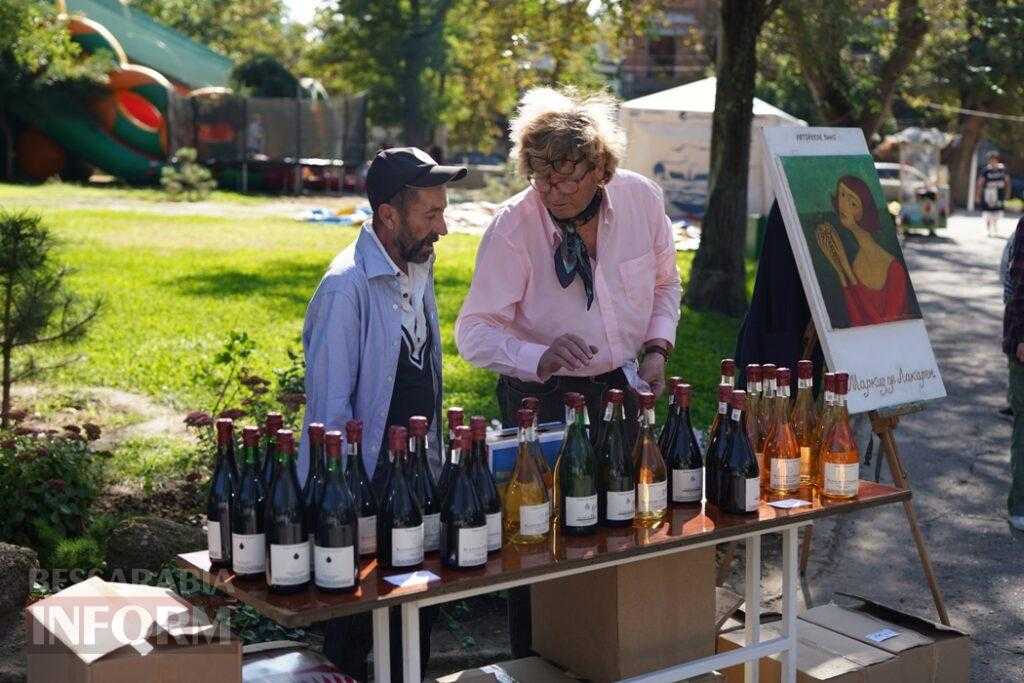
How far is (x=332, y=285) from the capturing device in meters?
3.64

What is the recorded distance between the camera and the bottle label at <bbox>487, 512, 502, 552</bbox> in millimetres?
3229

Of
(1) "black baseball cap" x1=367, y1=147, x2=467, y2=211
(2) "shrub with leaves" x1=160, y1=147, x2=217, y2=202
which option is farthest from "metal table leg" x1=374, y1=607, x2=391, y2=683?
(2) "shrub with leaves" x1=160, y1=147, x2=217, y2=202

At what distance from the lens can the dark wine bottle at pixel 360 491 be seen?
3053 mm

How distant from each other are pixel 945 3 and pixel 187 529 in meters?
13.0

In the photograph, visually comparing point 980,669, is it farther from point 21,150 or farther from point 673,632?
point 21,150

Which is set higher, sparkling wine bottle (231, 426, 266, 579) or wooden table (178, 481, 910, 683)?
sparkling wine bottle (231, 426, 266, 579)

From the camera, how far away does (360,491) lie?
3125mm

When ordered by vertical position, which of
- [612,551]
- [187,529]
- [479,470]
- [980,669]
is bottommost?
[980,669]

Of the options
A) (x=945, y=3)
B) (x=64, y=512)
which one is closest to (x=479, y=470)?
(x=64, y=512)

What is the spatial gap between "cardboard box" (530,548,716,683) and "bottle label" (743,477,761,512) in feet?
0.94

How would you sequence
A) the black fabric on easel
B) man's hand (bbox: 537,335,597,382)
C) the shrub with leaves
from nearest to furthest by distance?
man's hand (bbox: 537,335,597,382)
the black fabric on easel
the shrub with leaves

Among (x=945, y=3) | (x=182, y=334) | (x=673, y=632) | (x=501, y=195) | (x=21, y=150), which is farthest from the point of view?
(x=21, y=150)

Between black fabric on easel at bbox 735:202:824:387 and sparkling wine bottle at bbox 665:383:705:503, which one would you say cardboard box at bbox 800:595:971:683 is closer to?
sparkling wine bottle at bbox 665:383:705:503

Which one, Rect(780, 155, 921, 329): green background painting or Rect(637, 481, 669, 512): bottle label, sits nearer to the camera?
Rect(637, 481, 669, 512): bottle label
